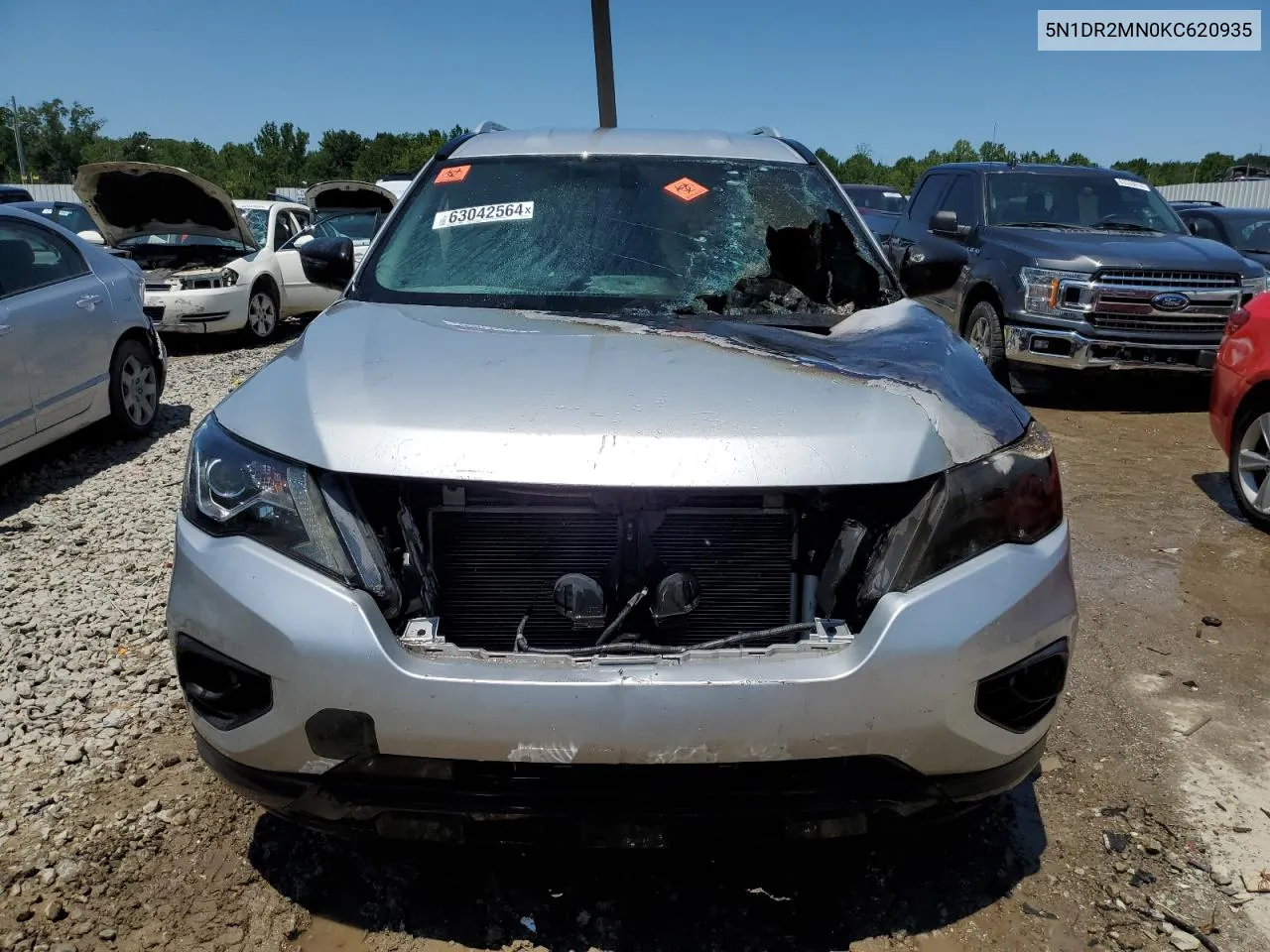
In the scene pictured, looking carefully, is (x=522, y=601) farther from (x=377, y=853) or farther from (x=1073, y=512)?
(x=1073, y=512)

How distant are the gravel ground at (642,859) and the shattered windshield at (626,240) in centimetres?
155

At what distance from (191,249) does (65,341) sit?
19.5 ft

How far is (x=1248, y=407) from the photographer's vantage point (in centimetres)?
516

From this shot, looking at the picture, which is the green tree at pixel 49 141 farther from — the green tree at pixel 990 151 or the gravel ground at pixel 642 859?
the gravel ground at pixel 642 859

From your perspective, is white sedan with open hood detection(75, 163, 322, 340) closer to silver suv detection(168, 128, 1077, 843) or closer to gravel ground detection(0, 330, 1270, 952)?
gravel ground detection(0, 330, 1270, 952)

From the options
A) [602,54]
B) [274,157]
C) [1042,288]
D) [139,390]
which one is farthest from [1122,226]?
[274,157]

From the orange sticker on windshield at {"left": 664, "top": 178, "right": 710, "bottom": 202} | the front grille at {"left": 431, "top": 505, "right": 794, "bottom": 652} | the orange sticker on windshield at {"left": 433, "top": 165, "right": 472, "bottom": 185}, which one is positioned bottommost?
the front grille at {"left": 431, "top": 505, "right": 794, "bottom": 652}

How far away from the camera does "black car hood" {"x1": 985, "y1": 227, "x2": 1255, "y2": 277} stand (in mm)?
7672

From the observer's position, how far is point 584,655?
6.24ft

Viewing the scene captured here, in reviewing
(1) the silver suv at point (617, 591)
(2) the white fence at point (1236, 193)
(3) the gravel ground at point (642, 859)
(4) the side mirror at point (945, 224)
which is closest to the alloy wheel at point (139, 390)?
(3) the gravel ground at point (642, 859)

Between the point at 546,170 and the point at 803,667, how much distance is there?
2.23 m

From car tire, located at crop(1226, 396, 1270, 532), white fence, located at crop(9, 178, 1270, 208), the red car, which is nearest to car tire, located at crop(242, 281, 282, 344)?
the red car

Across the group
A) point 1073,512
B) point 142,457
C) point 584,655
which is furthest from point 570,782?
point 142,457

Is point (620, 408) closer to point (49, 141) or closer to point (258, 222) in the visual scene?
point (258, 222)
